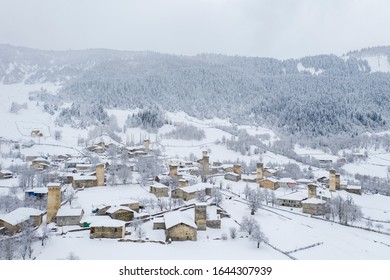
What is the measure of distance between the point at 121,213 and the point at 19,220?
5.86 meters

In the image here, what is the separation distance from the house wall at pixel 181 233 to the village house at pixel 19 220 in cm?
795

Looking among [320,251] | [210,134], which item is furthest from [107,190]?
[210,134]

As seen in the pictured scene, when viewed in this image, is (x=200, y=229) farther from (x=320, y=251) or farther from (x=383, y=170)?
(x=383, y=170)

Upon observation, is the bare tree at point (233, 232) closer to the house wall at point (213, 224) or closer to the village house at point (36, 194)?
the house wall at point (213, 224)

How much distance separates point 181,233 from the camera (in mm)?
21188

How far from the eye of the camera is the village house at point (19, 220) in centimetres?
2081

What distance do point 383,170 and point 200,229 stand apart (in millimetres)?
43587

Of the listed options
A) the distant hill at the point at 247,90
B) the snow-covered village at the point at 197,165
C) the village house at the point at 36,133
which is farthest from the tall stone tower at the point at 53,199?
the distant hill at the point at 247,90

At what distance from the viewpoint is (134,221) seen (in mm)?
22812

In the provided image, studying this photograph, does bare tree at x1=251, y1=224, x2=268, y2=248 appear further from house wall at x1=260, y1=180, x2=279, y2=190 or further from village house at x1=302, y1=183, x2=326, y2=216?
house wall at x1=260, y1=180, x2=279, y2=190

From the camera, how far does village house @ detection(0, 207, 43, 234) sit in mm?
20812

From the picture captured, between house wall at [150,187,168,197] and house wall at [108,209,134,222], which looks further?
house wall at [150,187,168,197]

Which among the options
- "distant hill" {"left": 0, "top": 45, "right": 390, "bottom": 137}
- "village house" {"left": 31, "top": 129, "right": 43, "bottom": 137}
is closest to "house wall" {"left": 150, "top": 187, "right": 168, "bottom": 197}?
"village house" {"left": 31, "top": 129, "right": 43, "bottom": 137}

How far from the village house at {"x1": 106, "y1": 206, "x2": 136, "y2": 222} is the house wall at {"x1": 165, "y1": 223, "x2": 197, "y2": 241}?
367 cm
